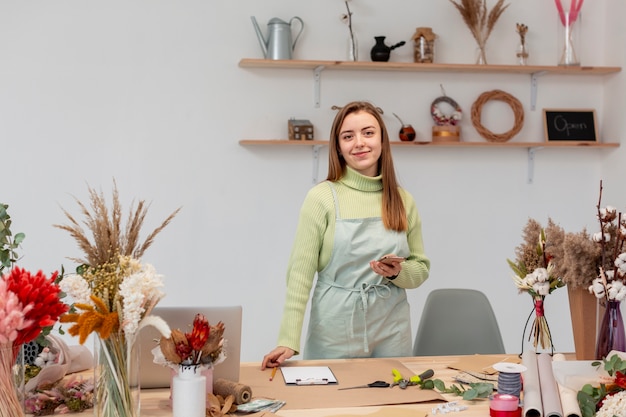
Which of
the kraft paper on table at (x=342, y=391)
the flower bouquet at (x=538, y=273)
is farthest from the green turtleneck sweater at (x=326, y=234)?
the flower bouquet at (x=538, y=273)

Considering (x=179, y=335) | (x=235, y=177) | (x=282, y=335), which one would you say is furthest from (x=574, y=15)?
(x=179, y=335)

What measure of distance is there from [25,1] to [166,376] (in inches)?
97.7

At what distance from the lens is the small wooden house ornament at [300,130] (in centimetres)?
399

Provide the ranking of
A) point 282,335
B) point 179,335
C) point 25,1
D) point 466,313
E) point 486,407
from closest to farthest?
1. point 179,335
2. point 486,407
3. point 282,335
4. point 466,313
5. point 25,1

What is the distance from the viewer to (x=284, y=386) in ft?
7.02

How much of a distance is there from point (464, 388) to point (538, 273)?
16.8 inches

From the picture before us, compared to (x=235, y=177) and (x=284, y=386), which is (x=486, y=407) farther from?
(x=235, y=177)

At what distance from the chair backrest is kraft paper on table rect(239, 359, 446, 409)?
2.22 feet

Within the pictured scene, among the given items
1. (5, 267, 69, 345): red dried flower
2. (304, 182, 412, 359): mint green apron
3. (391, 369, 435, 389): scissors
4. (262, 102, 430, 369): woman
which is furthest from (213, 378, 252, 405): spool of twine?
(304, 182, 412, 359): mint green apron

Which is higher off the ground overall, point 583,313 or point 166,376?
point 583,313

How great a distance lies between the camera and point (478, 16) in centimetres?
415

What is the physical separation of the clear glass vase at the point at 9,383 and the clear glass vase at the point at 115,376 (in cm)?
16

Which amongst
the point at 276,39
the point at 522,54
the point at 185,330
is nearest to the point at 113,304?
the point at 185,330

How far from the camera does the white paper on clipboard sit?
217cm
